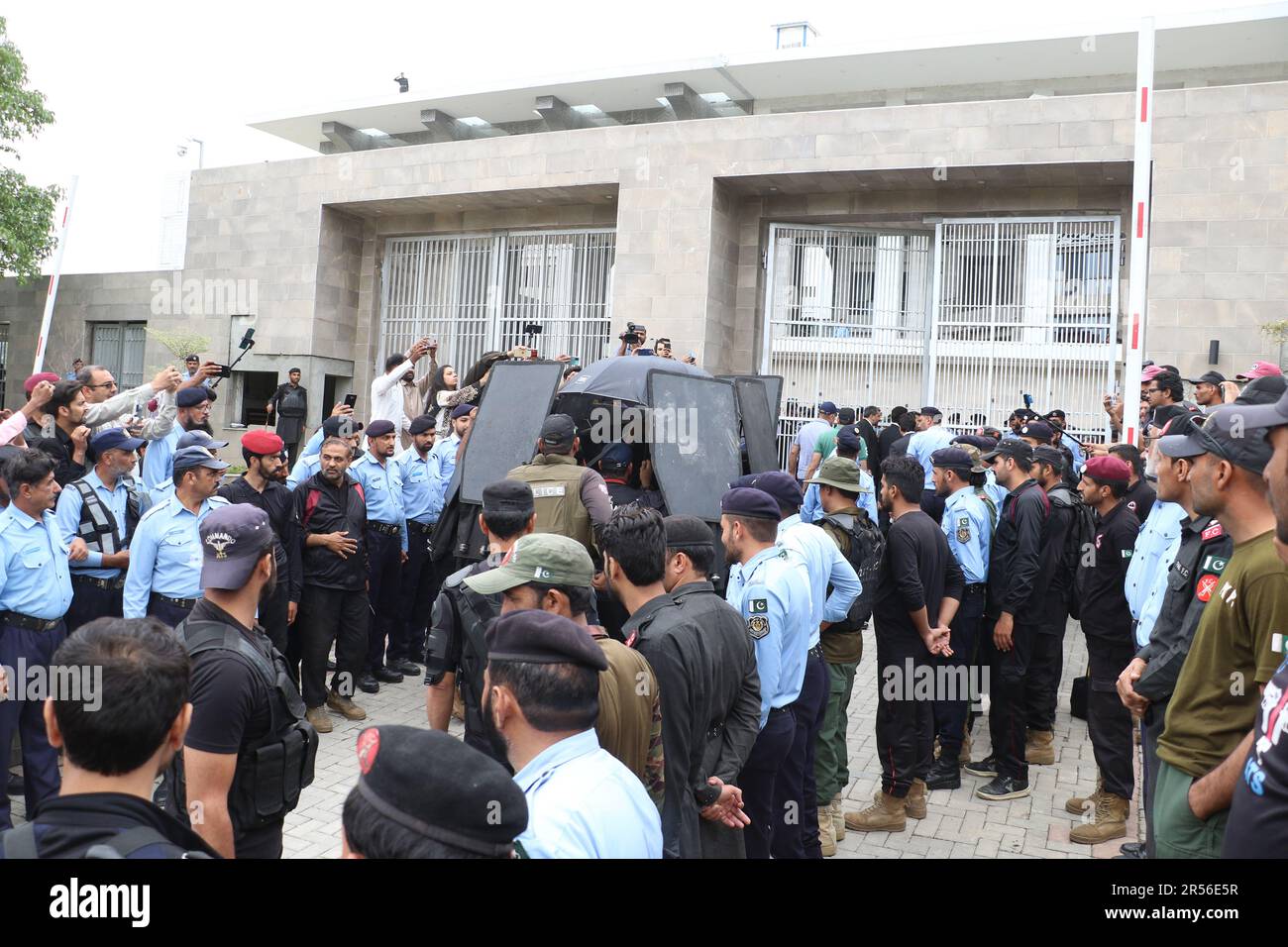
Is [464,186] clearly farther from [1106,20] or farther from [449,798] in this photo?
[449,798]

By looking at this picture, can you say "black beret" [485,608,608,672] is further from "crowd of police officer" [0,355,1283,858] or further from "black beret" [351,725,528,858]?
"black beret" [351,725,528,858]

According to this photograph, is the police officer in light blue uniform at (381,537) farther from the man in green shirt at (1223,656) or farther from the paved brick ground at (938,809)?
the man in green shirt at (1223,656)

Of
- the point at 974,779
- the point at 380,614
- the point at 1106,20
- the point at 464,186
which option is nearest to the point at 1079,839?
the point at 974,779

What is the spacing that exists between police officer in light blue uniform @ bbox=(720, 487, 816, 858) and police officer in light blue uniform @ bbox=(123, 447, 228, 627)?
112 inches

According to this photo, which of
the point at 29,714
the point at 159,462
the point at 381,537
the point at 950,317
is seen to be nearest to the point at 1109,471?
the point at 381,537

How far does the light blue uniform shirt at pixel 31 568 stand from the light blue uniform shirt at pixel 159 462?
112 inches

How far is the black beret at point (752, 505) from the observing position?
404 cm

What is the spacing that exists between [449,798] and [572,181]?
16.6 m

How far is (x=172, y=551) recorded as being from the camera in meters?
4.96

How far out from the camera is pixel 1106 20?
66.2 feet

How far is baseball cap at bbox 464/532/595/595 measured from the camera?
312cm

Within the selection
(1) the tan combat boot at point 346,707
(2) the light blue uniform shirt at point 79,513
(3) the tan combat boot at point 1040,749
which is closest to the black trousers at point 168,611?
(2) the light blue uniform shirt at point 79,513

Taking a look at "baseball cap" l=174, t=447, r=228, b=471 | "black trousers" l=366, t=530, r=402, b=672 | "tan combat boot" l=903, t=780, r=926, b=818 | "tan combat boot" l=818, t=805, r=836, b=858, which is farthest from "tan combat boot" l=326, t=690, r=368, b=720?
"tan combat boot" l=903, t=780, r=926, b=818

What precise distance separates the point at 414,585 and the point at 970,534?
4.48 m
